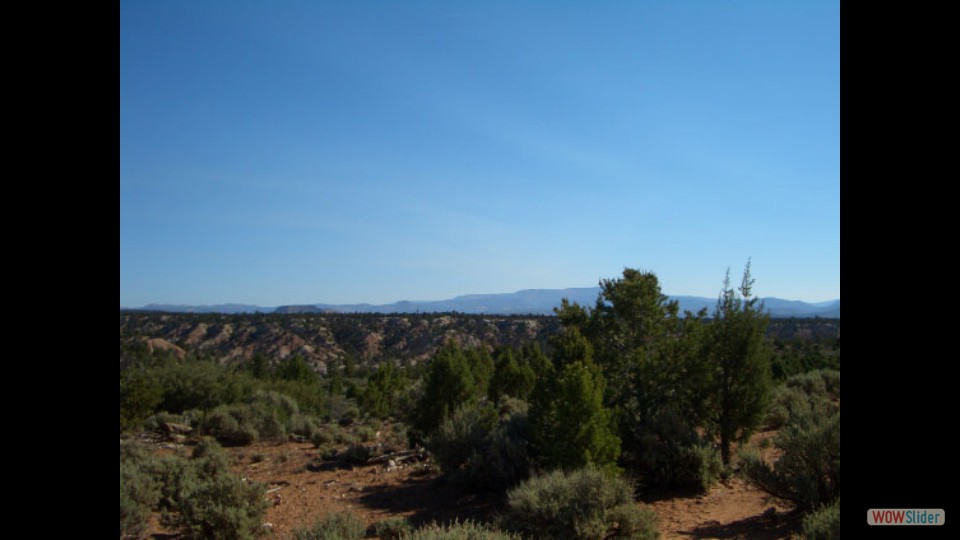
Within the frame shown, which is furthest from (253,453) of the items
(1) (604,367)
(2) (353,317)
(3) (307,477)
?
(2) (353,317)

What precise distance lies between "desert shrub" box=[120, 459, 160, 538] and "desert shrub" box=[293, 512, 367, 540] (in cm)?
343

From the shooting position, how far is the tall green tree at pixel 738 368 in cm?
1118

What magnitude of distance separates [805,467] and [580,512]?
3568 mm

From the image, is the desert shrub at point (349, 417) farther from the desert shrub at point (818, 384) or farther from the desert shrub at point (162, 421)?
the desert shrub at point (818, 384)

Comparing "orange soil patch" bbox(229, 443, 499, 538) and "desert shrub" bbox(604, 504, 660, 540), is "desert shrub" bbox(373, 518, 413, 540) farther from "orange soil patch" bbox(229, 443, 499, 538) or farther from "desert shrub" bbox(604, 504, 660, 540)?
"desert shrub" bbox(604, 504, 660, 540)

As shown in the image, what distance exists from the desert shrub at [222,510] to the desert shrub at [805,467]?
26.6ft

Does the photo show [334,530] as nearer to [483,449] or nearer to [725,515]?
[483,449]

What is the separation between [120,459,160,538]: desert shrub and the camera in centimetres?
802

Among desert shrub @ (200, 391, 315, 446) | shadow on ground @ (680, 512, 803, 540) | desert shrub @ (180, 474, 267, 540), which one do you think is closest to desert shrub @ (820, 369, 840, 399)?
shadow on ground @ (680, 512, 803, 540)

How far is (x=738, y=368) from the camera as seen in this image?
11.5 metres
